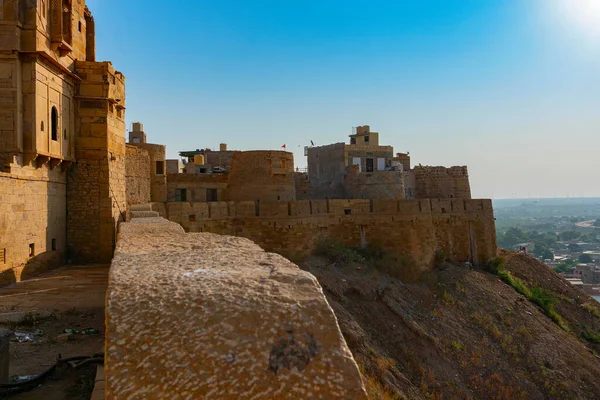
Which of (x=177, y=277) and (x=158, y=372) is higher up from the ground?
(x=177, y=277)

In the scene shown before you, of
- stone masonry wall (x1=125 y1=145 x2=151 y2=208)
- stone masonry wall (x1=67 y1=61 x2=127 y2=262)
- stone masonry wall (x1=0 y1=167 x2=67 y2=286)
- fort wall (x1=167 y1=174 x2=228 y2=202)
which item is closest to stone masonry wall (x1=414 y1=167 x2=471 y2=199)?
fort wall (x1=167 y1=174 x2=228 y2=202)

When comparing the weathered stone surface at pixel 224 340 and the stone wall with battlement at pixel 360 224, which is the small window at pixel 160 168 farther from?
the weathered stone surface at pixel 224 340

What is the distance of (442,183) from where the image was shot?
74.4 feet

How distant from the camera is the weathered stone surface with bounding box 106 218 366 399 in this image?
5.74ft

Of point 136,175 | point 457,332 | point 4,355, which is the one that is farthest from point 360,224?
point 4,355

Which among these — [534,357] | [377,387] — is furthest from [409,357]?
[534,357]

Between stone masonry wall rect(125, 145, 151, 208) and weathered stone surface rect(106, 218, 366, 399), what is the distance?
9.01m

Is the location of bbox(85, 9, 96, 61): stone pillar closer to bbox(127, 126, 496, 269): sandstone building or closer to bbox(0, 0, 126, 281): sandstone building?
bbox(0, 0, 126, 281): sandstone building

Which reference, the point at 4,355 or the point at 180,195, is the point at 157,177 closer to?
the point at 180,195

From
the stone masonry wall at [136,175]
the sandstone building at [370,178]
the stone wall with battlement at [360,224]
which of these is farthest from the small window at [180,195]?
the sandstone building at [370,178]

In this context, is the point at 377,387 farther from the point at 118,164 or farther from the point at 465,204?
the point at 465,204

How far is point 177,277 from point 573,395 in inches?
505

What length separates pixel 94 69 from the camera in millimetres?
9047

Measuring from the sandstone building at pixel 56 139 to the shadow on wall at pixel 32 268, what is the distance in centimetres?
2
